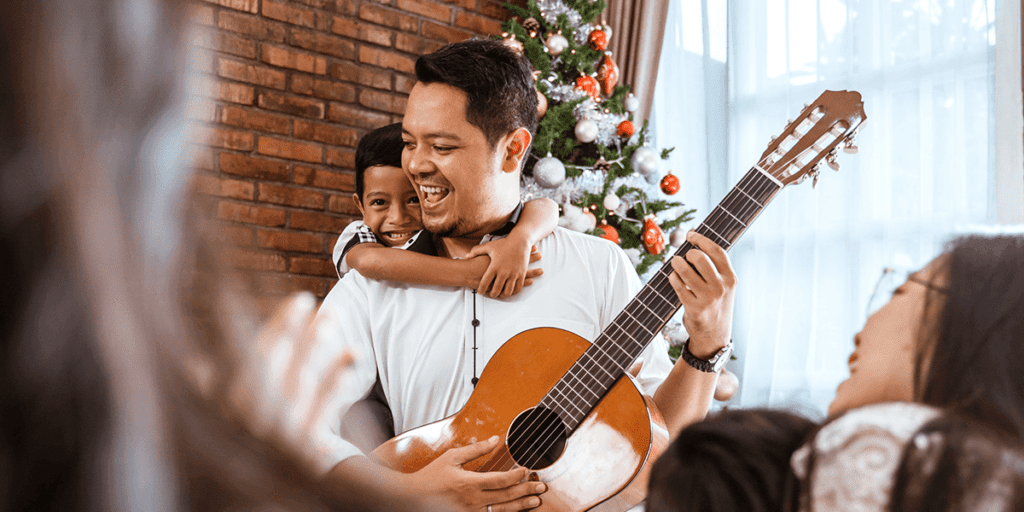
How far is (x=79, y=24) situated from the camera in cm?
18

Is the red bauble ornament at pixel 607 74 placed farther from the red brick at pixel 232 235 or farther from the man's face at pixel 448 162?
the red brick at pixel 232 235

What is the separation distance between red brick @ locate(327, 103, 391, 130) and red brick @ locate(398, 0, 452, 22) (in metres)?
0.55

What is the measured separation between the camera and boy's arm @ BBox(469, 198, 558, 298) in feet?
5.00

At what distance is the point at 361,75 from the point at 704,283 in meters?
2.21

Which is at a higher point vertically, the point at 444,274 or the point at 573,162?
the point at 573,162

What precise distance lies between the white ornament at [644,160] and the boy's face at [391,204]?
1228 mm

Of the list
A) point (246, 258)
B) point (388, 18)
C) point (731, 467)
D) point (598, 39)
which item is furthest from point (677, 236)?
point (246, 258)

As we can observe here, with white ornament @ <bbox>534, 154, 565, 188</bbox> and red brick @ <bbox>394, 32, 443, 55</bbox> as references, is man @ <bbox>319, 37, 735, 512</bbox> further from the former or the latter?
red brick @ <bbox>394, 32, 443, 55</bbox>

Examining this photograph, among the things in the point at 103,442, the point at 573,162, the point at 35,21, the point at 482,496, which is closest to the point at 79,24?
the point at 35,21

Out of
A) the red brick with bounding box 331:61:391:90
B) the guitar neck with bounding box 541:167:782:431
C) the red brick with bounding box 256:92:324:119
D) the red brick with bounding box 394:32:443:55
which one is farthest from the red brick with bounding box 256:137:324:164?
the guitar neck with bounding box 541:167:782:431

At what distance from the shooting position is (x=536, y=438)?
1.20 metres

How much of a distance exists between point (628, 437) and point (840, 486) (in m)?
0.78

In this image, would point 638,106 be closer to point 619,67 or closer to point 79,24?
point 619,67

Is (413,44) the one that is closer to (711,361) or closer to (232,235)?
(711,361)
